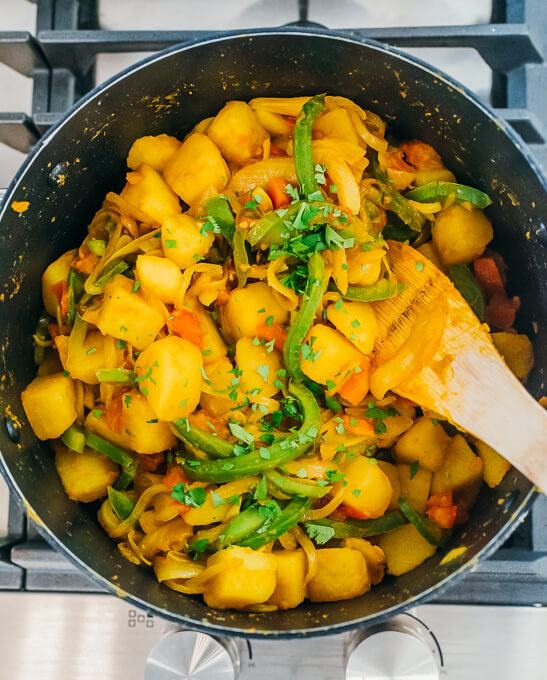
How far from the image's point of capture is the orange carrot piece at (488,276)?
1257mm

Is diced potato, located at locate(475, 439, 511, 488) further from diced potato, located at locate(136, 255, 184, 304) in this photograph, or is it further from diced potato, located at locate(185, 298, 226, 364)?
diced potato, located at locate(136, 255, 184, 304)

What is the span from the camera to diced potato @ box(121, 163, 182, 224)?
120cm

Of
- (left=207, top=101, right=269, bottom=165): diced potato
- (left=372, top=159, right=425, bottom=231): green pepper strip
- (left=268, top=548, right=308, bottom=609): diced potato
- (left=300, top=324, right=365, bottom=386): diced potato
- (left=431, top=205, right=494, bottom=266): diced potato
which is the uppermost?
(left=207, top=101, right=269, bottom=165): diced potato

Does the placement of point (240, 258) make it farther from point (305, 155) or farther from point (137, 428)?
point (137, 428)

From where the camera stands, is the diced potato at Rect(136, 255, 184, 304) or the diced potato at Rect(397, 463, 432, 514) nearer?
the diced potato at Rect(136, 255, 184, 304)

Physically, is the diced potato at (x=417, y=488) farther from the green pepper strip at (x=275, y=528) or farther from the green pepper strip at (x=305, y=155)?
the green pepper strip at (x=305, y=155)

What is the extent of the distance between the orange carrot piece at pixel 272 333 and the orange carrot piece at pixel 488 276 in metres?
0.40

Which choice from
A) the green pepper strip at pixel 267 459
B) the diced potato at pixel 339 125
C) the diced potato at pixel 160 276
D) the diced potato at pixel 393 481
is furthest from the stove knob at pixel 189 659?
the diced potato at pixel 339 125

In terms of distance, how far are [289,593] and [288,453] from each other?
0.83ft

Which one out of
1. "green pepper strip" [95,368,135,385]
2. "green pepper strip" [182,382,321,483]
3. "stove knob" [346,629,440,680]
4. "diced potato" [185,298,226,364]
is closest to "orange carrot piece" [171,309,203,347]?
"diced potato" [185,298,226,364]

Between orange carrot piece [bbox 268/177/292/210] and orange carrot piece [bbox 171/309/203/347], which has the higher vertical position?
orange carrot piece [bbox 268/177/292/210]

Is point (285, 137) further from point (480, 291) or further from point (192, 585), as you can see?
point (192, 585)

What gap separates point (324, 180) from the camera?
3.82 feet

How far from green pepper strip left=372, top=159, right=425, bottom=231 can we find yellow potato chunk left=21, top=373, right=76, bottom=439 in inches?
27.1
